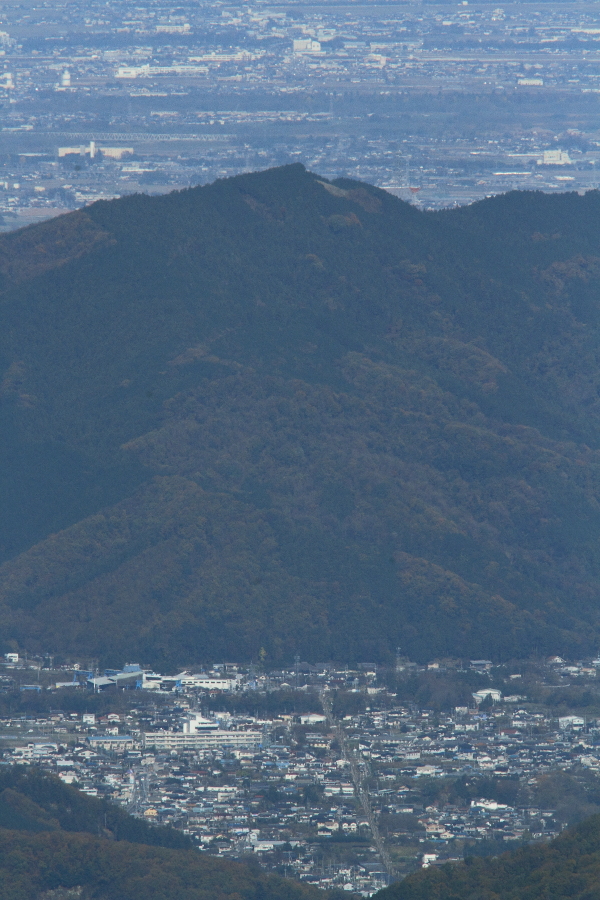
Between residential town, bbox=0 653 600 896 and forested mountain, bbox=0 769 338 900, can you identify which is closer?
forested mountain, bbox=0 769 338 900

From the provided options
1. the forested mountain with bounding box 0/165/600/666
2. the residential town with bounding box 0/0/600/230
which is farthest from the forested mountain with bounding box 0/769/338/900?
the residential town with bounding box 0/0/600/230

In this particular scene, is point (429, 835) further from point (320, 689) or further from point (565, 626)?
point (565, 626)

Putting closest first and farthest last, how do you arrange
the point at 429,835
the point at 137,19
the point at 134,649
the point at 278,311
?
the point at 429,835 < the point at 134,649 < the point at 278,311 < the point at 137,19

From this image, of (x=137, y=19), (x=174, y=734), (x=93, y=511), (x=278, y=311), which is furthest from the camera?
(x=137, y=19)

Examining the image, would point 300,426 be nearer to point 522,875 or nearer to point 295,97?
point 522,875

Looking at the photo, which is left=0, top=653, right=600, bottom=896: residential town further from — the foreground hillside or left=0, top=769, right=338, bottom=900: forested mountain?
the foreground hillside

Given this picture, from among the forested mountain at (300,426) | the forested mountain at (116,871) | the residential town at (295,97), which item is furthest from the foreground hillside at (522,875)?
the residential town at (295,97)

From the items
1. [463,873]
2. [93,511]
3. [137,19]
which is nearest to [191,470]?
[93,511]
